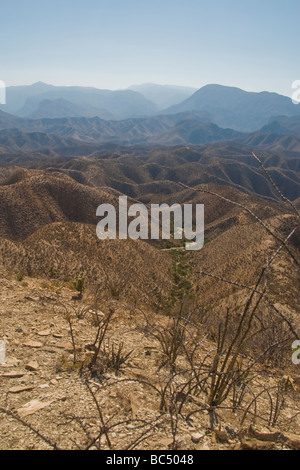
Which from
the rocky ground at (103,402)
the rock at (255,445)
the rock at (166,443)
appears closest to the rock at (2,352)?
the rocky ground at (103,402)

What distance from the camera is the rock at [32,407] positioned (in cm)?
293

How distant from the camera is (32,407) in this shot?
3031 mm

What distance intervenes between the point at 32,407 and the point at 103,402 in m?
0.70

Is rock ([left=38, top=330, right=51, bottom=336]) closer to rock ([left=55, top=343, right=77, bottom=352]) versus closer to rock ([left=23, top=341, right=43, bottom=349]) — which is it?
rock ([left=23, top=341, right=43, bottom=349])

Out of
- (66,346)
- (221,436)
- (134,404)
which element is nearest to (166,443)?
(221,436)

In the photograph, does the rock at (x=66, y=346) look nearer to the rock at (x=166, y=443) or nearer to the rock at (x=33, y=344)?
the rock at (x=33, y=344)

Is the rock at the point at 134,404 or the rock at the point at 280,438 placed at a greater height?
the rock at the point at 280,438

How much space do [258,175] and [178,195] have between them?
2769 inches

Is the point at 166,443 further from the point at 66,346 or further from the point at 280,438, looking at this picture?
the point at 66,346

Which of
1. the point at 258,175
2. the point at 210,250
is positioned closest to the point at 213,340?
the point at 210,250

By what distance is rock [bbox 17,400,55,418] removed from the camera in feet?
9.62

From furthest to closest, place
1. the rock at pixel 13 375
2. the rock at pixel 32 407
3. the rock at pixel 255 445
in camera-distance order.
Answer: the rock at pixel 13 375, the rock at pixel 32 407, the rock at pixel 255 445

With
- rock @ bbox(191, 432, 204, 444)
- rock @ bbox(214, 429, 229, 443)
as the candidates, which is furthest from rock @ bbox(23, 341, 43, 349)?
rock @ bbox(214, 429, 229, 443)
